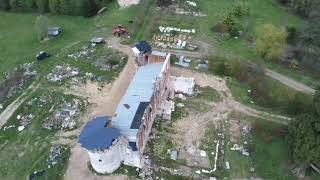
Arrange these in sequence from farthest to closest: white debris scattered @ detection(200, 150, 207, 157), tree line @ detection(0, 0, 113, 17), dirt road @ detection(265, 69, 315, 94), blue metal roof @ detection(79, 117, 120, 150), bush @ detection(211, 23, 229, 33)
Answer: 1. tree line @ detection(0, 0, 113, 17)
2. bush @ detection(211, 23, 229, 33)
3. dirt road @ detection(265, 69, 315, 94)
4. white debris scattered @ detection(200, 150, 207, 157)
5. blue metal roof @ detection(79, 117, 120, 150)

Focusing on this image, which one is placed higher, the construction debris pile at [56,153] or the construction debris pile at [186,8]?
the construction debris pile at [186,8]

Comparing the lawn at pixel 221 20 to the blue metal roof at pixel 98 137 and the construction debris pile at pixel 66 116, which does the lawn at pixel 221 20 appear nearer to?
the construction debris pile at pixel 66 116

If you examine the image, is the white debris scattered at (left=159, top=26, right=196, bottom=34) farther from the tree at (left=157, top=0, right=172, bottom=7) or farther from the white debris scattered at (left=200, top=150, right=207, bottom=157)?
the white debris scattered at (left=200, top=150, right=207, bottom=157)

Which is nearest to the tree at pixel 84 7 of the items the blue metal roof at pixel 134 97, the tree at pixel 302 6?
the blue metal roof at pixel 134 97

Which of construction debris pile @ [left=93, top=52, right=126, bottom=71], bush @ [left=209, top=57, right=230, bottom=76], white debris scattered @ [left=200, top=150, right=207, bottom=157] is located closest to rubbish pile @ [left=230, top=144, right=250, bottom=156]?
white debris scattered @ [left=200, top=150, right=207, bottom=157]

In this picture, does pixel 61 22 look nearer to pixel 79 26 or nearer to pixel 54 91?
pixel 79 26

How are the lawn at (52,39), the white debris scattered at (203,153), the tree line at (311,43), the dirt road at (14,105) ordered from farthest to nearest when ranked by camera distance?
the lawn at (52,39), the tree line at (311,43), the dirt road at (14,105), the white debris scattered at (203,153)
